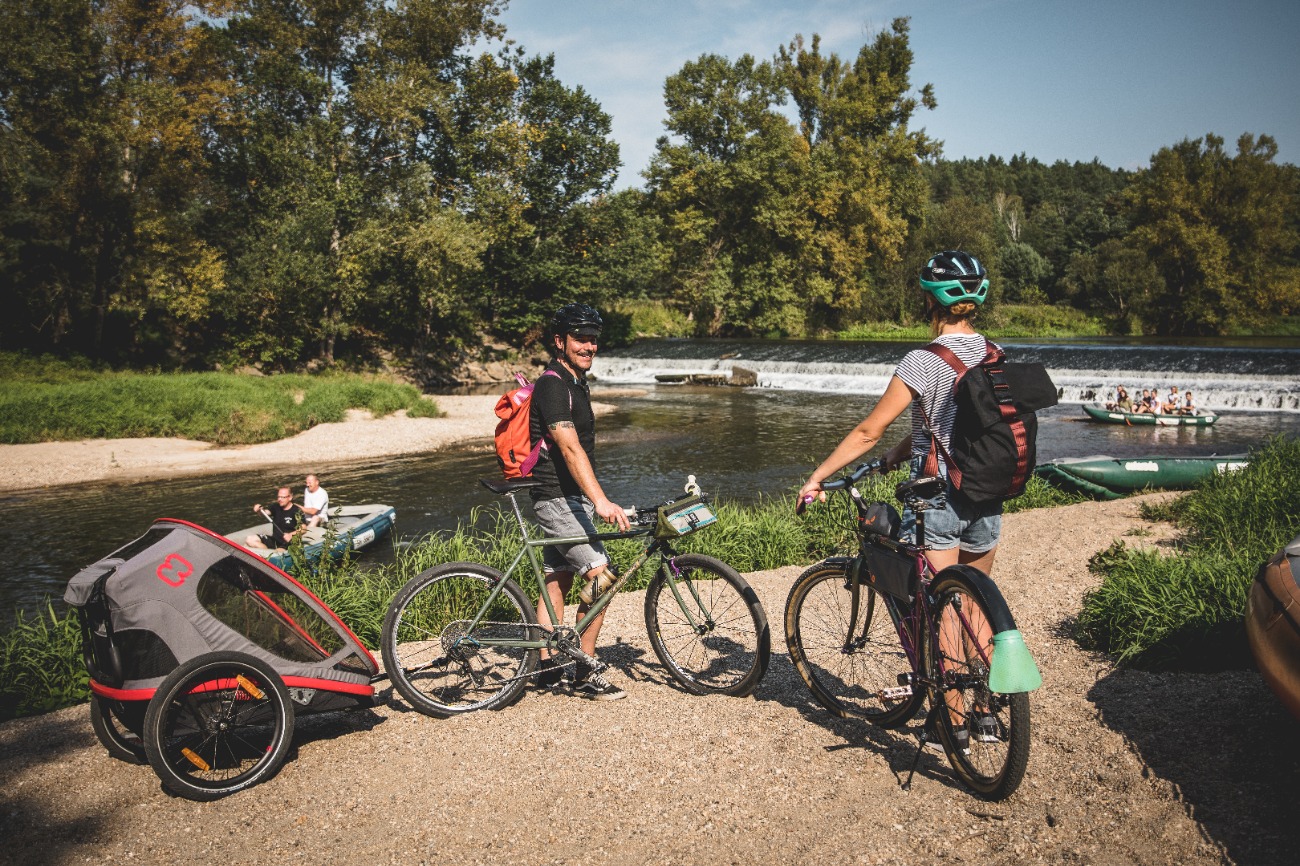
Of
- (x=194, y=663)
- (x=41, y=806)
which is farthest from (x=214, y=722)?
(x=41, y=806)

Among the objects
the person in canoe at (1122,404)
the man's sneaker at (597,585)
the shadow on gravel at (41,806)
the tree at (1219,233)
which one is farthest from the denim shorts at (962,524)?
the tree at (1219,233)

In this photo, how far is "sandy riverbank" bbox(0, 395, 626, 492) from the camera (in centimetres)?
1723

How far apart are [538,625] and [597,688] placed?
49 cm

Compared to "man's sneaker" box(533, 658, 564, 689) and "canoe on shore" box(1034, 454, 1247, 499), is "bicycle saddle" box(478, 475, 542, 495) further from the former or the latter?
"canoe on shore" box(1034, 454, 1247, 499)

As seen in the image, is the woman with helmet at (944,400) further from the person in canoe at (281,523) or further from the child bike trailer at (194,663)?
the person in canoe at (281,523)

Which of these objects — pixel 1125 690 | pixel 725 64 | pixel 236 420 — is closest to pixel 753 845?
pixel 1125 690

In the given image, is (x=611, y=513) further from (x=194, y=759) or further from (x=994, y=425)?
(x=194, y=759)

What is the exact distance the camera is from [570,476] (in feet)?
15.0

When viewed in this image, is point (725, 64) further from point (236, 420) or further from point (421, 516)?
point (421, 516)

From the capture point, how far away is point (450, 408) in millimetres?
27906

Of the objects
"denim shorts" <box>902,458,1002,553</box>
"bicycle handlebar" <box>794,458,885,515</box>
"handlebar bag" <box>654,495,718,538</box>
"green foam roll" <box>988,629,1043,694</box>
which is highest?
"bicycle handlebar" <box>794,458,885,515</box>

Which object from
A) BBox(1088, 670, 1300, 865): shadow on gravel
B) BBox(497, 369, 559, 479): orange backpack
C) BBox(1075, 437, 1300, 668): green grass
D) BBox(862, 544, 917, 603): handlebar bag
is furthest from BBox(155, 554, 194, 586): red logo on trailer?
BBox(1075, 437, 1300, 668): green grass

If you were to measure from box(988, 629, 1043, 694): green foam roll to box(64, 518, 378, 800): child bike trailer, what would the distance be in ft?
9.86

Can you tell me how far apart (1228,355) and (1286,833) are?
1252 inches
